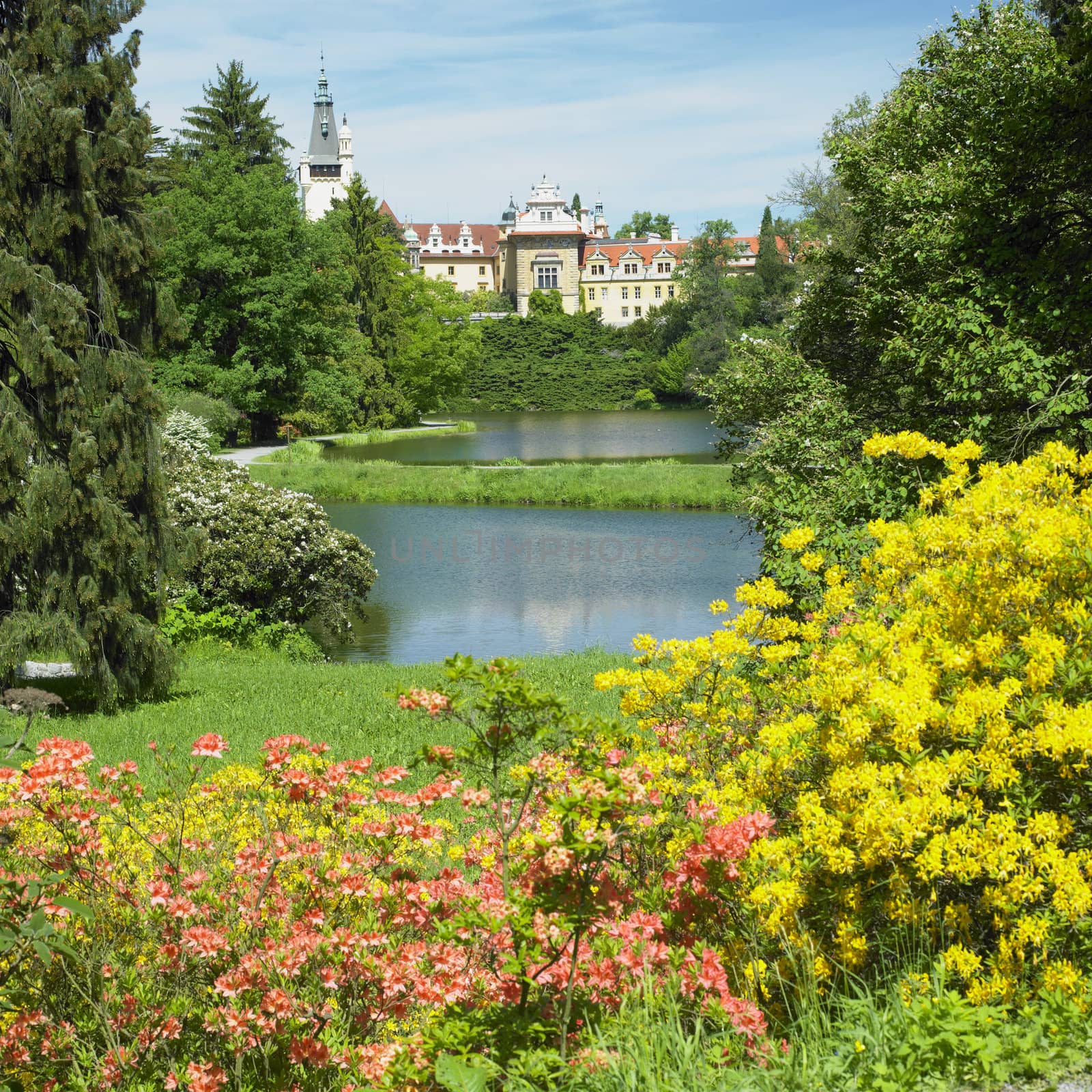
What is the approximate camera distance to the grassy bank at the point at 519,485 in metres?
29.2

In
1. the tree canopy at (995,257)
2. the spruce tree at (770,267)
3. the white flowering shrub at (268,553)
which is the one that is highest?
the spruce tree at (770,267)

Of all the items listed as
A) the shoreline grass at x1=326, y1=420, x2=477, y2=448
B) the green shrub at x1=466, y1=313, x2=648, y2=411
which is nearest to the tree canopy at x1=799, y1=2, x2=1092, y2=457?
the shoreline grass at x1=326, y1=420, x2=477, y2=448

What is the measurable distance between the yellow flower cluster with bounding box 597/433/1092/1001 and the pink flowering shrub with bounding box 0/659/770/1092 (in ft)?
0.85

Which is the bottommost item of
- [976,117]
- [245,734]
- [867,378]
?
[245,734]

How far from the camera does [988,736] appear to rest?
2947 mm

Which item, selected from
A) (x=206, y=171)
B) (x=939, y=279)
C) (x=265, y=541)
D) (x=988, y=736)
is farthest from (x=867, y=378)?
(x=206, y=171)

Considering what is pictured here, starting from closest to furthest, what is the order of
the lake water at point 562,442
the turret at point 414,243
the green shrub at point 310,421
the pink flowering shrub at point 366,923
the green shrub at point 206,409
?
the pink flowering shrub at point 366,923 < the green shrub at point 206,409 < the lake water at point 562,442 < the green shrub at point 310,421 < the turret at point 414,243

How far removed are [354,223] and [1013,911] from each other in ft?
178

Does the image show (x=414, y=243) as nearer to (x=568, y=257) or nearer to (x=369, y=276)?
(x=568, y=257)

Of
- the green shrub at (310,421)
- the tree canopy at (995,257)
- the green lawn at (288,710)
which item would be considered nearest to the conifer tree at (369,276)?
the green shrub at (310,421)

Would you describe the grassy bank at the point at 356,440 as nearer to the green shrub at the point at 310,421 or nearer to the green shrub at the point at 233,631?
the green shrub at the point at 310,421

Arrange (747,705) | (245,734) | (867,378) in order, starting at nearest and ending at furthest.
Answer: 1. (747,705)
2. (245,734)
3. (867,378)

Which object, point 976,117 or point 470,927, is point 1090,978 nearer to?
point 470,927

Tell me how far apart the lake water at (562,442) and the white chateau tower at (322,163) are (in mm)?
39423
